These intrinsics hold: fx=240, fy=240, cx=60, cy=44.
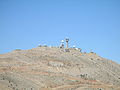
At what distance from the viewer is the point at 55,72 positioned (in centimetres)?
6291

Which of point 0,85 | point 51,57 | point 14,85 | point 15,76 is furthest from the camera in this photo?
point 51,57

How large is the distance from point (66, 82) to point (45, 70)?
967cm

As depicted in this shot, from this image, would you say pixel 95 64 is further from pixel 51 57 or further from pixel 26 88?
pixel 26 88

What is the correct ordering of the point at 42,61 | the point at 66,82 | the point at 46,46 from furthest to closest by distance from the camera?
the point at 46,46, the point at 42,61, the point at 66,82

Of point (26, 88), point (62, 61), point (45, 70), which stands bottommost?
point (26, 88)

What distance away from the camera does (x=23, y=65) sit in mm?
65125

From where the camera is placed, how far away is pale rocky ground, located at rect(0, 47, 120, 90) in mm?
47625

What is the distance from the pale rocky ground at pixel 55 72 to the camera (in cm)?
4762

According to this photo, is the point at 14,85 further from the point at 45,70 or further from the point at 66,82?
the point at 45,70

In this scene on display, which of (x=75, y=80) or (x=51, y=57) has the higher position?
(x=51, y=57)

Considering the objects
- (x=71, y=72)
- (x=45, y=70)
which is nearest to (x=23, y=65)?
(x=45, y=70)

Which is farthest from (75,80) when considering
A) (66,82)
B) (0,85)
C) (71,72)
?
(0,85)

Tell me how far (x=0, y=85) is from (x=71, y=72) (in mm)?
28934

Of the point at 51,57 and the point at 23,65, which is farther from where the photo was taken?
the point at 51,57
